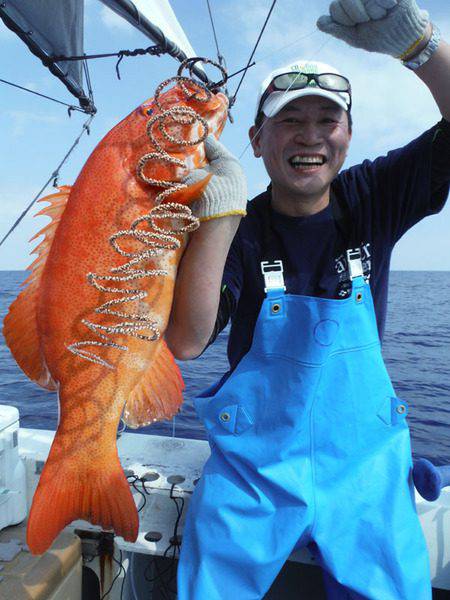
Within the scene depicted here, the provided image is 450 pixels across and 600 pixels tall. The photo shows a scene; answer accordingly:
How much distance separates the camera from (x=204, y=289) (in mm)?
1550

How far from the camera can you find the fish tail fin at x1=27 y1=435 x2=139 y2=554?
137 cm

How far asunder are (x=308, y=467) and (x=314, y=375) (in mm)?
408

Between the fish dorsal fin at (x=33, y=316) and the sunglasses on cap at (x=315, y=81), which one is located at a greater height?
the sunglasses on cap at (x=315, y=81)

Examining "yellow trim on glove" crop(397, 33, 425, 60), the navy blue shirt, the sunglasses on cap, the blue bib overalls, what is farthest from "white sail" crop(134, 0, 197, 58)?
the blue bib overalls

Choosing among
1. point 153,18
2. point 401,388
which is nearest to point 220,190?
point 153,18

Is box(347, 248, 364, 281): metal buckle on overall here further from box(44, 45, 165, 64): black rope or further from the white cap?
box(44, 45, 165, 64): black rope

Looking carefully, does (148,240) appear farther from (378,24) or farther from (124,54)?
(124,54)

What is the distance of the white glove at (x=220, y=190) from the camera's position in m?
1.45

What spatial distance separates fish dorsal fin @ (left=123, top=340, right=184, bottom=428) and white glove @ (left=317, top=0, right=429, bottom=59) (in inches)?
49.0

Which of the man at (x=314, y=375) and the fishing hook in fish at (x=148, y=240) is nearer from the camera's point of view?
the fishing hook in fish at (x=148, y=240)

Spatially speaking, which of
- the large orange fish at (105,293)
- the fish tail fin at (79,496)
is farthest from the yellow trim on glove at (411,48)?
the fish tail fin at (79,496)

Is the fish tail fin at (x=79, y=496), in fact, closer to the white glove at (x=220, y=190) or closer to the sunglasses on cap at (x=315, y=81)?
the white glove at (x=220, y=190)

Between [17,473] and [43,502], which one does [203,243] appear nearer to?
[43,502]

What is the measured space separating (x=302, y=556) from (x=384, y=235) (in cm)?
176
